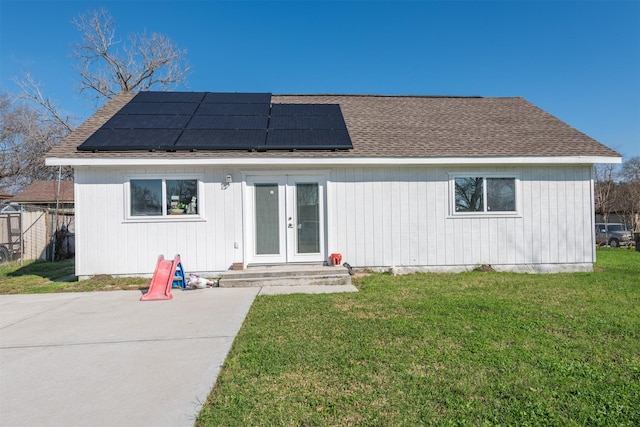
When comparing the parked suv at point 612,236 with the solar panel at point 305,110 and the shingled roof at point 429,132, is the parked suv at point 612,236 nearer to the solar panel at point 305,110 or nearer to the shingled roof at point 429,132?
the shingled roof at point 429,132

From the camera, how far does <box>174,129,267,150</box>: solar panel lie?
7.29 m

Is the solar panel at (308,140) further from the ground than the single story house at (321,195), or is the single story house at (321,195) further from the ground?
the solar panel at (308,140)

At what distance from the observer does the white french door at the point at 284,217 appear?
7652 mm

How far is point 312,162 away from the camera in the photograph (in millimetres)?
7320

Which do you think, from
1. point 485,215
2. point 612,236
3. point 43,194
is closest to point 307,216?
point 485,215

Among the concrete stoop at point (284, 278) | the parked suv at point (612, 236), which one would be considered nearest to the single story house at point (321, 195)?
the concrete stoop at point (284, 278)

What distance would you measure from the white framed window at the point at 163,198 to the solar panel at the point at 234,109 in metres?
2.55

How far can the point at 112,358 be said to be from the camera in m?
3.43

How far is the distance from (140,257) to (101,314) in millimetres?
2549

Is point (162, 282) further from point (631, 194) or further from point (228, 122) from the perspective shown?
point (631, 194)

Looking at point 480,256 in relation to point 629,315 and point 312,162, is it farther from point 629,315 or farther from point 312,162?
point 312,162

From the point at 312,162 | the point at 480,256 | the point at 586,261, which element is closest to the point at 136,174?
the point at 312,162

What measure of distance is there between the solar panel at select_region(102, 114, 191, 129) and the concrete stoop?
4067 mm

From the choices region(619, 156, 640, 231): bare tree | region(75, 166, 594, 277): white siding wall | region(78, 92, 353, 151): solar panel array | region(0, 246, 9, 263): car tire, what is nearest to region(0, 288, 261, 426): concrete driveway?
region(75, 166, 594, 277): white siding wall
